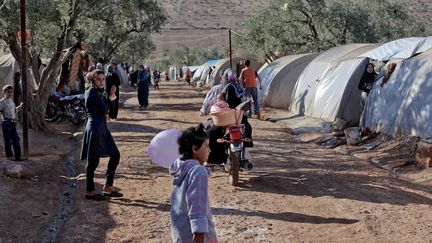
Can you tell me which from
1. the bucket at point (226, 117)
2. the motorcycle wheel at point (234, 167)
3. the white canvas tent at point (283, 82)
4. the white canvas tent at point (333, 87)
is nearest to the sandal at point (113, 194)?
the motorcycle wheel at point (234, 167)

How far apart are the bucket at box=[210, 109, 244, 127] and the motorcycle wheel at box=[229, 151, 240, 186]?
43 cm

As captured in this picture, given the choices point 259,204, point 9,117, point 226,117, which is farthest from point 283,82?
point 259,204

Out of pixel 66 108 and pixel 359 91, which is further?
Result: pixel 66 108

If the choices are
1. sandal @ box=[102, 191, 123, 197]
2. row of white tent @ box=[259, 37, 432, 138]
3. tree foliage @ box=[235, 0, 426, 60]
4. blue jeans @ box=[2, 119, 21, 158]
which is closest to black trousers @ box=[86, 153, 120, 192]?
sandal @ box=[102, 191, 123, 197]

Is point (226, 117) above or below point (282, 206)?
above

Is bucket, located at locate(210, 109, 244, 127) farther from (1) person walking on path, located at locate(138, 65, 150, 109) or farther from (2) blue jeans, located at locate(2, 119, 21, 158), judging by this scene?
(1) person walking on path, located at locate(138, 65, 150, 109)

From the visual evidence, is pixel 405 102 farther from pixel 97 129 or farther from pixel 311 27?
pixel 311 27

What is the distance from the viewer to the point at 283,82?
2177 cm

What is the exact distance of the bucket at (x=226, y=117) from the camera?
8172 mm

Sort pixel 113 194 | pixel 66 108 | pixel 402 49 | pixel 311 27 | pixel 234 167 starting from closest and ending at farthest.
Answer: pixel 113 194
pixel 234 167
pixel 402 49
pixel 66 108
pixel 311 27

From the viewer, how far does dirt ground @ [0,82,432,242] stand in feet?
19.9

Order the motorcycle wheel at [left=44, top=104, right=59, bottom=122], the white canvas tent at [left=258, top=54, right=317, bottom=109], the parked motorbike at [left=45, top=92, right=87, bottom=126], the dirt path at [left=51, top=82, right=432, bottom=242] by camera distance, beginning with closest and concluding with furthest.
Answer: the dirt path at [left=51, top=82, right=432, bottom=242], the parked motorbike at [left=45, top=92, right=87, bottom=126], the motorcycle wheel at [left=44, top=104, right=59, bottom=122], the white canvas tent at [left=258, top=54, right=317, bottom=109]

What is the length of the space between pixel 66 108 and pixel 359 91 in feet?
26.5

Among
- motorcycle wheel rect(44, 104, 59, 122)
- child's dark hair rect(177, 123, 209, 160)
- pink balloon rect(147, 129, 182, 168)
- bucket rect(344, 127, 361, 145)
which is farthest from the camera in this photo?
motorcycle wheel rect(44, 104, 59, 122)
